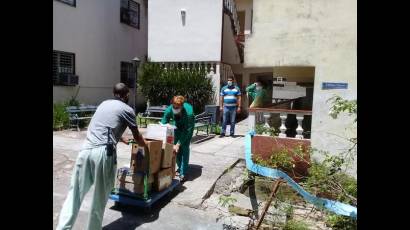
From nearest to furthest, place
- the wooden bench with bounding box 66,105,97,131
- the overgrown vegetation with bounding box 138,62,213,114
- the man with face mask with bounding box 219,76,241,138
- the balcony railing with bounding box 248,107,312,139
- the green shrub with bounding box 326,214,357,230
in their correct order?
the green shrub with bounding box 326,214,357,230 → the balcony railing with bounding box 248,107,312,139 → the man with face mask with bounding box 219,76,241,138 → the wooden bench with bounding box 66,105,97,131 → the overgrown vegetation with bounding box 138,62,213,114

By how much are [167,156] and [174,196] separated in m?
0.75

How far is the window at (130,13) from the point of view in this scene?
1581 cm

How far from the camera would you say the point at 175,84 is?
13.6 metres

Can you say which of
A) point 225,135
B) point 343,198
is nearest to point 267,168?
point 343,198

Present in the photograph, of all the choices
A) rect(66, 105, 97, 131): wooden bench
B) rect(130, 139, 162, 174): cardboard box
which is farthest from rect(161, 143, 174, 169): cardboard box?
rect(66, 105, 97, 131): wooden bench

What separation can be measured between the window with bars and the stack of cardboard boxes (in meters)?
8.97

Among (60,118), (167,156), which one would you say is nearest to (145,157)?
(167,156)

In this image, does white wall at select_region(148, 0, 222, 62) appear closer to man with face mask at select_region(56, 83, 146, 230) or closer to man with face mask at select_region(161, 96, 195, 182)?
man with face mask at select_region(161, 96, 195, 182)

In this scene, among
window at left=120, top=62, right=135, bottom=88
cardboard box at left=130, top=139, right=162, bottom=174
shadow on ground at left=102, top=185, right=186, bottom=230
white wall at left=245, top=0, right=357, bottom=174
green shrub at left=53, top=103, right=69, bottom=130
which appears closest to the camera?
shadow on ground at left=102, top=185, right=186, bottom=230

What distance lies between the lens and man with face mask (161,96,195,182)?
18.2 feet

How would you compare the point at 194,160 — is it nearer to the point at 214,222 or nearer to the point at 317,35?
the point at 214,222

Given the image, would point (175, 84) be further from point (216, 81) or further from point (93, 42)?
point (93, 42)

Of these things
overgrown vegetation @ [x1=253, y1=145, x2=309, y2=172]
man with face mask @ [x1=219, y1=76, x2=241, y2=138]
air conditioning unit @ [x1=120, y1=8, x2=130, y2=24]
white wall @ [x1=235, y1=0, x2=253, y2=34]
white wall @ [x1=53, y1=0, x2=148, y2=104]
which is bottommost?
overgrown vegetation @ [x1=253, y1=145, x2=309, y2=172]

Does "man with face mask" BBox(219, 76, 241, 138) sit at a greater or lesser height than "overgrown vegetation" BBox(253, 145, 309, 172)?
greater
